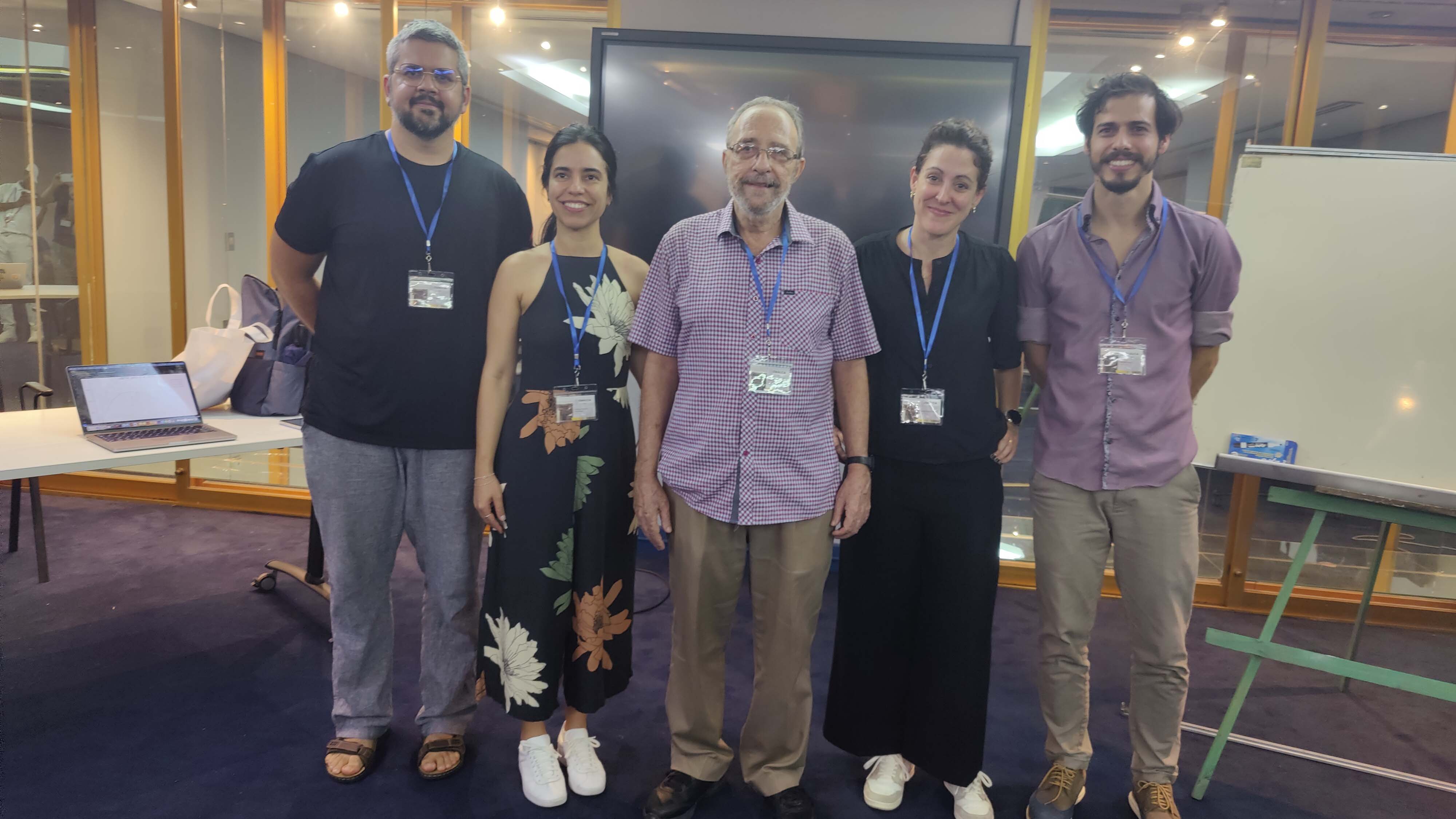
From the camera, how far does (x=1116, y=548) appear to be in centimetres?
195

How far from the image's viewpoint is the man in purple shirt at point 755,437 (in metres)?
1.71

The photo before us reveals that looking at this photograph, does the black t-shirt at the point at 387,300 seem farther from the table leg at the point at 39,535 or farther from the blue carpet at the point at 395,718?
the table leg at the point at 39,535

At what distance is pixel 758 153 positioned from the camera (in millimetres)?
1680

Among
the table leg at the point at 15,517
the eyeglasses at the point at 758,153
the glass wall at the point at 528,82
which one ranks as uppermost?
the glass wall at the point at 528,82

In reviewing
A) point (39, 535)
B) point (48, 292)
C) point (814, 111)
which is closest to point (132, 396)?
point (39, 535)

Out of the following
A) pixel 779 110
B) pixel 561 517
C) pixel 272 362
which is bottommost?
A: pixel 561 517

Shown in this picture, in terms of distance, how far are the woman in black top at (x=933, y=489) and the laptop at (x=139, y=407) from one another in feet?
7.06

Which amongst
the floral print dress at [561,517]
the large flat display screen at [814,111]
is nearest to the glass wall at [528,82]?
the large flat display screen at [814,111]

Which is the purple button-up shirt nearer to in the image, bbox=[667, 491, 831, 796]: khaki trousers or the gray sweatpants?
bbox=[667, 491, 831, 796]: khaki trousers

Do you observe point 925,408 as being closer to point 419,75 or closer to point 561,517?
point 561,517

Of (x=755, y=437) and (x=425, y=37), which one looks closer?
(x=755, y=437)

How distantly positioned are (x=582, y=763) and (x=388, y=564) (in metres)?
0.76

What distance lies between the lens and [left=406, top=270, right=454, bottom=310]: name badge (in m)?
1.84

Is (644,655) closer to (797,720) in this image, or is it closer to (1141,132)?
(797,720)
